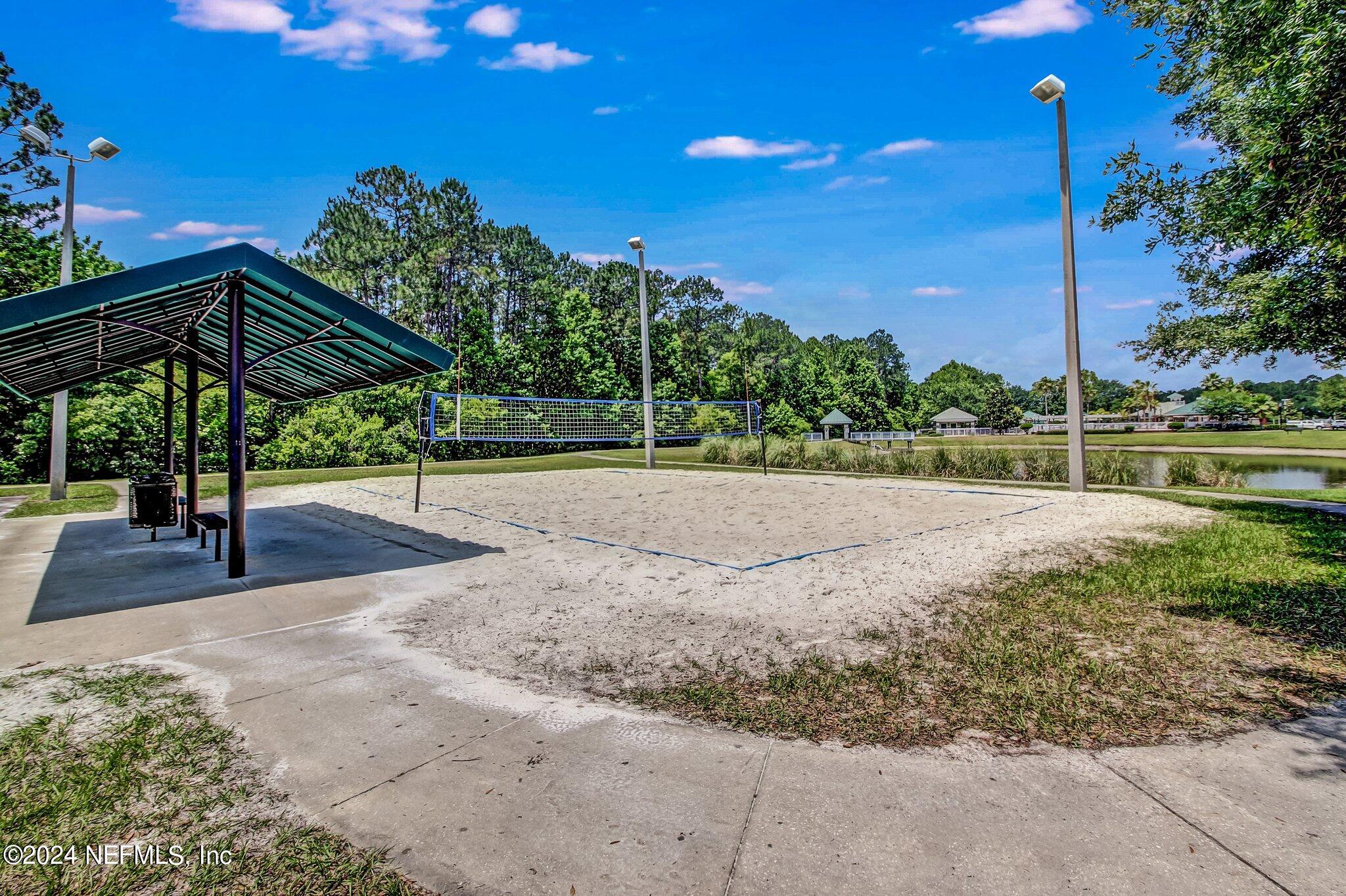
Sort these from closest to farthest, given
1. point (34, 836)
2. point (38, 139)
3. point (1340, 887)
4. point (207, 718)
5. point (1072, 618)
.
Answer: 1. point (1340, 887)
2. point (34, 836)
3. point (207, 718)
4. point (1072, 618)
5. point (38, 139)

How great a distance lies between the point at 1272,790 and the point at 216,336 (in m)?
11.4

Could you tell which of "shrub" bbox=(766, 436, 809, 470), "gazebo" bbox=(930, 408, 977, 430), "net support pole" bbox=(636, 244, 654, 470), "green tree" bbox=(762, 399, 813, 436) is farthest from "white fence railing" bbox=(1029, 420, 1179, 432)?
"net support pole" bbox=(636, 244, 654, 470)

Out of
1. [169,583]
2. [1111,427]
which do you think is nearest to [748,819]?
[169,583]

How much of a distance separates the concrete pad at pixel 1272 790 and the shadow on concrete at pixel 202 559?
6.21m

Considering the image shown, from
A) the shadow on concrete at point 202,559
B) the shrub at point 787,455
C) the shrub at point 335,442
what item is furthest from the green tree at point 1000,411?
the shadow on concrete at point 202,559

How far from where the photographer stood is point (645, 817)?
2291 millimetres

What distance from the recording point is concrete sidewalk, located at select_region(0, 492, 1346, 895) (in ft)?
6.50

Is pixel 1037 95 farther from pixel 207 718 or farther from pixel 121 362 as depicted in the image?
pixel 121 362

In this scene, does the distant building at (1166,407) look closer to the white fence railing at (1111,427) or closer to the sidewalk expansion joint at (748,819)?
the white fence railing at (1111,427)

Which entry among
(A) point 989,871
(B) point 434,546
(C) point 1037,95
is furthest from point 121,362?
(C) point 1037,95

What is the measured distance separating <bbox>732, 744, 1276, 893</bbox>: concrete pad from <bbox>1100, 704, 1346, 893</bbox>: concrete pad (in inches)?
4.9

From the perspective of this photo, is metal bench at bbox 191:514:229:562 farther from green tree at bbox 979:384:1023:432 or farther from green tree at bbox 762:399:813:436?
green tree at bbox 979:384:1023:432

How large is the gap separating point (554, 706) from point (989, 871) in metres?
2.09

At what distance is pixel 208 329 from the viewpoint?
8.59 metres
